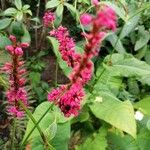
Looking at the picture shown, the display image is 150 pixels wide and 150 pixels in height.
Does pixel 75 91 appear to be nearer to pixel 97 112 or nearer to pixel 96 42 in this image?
pixel 96 42

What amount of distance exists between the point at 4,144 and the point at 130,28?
3.73ft

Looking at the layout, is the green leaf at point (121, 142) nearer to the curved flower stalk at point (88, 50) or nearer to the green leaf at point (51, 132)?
the green leaf at point (51, 132)

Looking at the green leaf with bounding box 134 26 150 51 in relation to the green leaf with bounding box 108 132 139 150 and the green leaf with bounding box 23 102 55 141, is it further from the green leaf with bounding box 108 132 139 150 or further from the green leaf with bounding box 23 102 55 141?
the green leaf with bounding box 23 102 55 141

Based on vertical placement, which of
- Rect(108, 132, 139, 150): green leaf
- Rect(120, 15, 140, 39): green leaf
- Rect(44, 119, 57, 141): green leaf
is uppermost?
Rect(120, 15, 140, 39): green leaf

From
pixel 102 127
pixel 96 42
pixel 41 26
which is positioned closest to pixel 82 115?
pixel 102 127

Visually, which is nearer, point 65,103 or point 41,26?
point 65,103

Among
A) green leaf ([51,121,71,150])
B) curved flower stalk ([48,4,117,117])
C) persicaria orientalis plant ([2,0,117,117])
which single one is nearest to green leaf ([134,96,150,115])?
green leaf ([51,121,71,150])

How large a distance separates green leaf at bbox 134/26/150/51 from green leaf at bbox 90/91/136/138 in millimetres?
770

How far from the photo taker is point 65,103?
4.88 ft

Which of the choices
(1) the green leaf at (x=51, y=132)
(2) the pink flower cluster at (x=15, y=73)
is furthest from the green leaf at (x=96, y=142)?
(2) the pink flower cluster at (x=15, y=73)

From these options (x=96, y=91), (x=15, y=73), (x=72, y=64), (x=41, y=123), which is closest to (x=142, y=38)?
(x=96, y=91)

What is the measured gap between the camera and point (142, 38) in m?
3.19

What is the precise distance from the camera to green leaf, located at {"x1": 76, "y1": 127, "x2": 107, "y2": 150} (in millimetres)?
2326

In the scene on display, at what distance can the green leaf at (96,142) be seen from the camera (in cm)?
233
